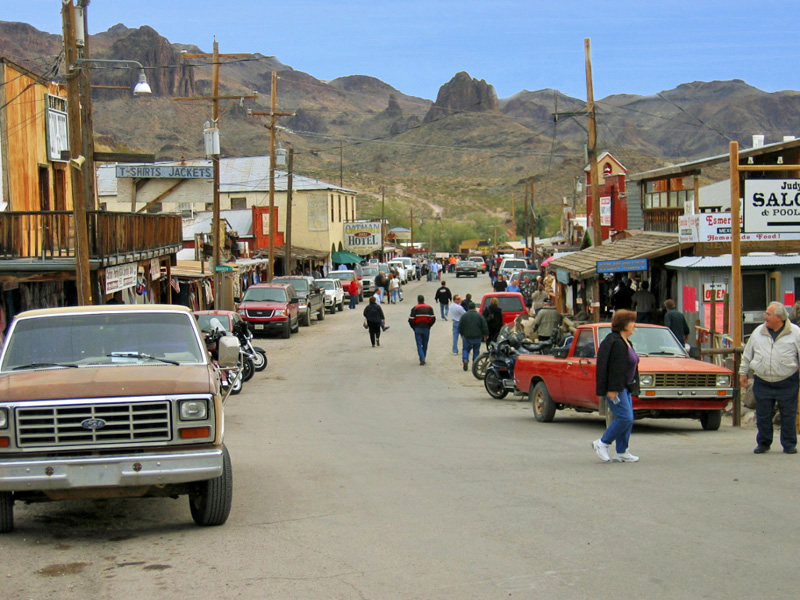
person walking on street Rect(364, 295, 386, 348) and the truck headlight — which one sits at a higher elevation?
the truck headlight

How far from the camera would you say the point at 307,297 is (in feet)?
127

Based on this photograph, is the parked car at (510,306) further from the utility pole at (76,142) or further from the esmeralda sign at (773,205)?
the esmeralda sign at (773,205)

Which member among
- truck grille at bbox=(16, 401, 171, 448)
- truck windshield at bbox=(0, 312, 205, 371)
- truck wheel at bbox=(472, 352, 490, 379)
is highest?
truck windshield at bbox=(0, 312, 205, 371)

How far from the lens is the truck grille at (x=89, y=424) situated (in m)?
6.75

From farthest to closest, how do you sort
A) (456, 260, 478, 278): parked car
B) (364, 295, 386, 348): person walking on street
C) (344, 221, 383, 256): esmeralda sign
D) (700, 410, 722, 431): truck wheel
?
(456, 260, 478, 278): parked car → (344, 221, 383, 256): esmeralda sign → (364, 295, 386, 348): person walking on street → (700, 410, 722, 431): truck wheel

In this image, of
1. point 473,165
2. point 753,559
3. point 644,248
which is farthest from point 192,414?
point 473,165

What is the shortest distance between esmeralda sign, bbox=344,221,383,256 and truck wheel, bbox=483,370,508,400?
52175mm

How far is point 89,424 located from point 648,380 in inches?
327

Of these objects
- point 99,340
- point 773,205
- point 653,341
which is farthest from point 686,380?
point 99,340

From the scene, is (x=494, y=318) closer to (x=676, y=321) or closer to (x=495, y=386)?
(x=495, y=386)

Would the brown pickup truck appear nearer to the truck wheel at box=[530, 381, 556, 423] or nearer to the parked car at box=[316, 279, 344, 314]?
the truck wheel at box=[530, 381, 556, 423]

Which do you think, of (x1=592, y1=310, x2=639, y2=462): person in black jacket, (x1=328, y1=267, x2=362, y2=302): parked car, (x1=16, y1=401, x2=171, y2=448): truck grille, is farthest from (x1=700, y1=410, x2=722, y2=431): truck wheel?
(x1=328, y1=267, x2=362, y2=302): parked car

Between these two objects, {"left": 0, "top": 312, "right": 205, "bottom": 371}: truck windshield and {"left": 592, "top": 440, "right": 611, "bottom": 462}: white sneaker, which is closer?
{"left": 0, "top": 312, "right": 205, "bottom": 371}: truck windshield

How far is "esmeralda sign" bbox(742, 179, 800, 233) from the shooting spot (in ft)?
46.5
